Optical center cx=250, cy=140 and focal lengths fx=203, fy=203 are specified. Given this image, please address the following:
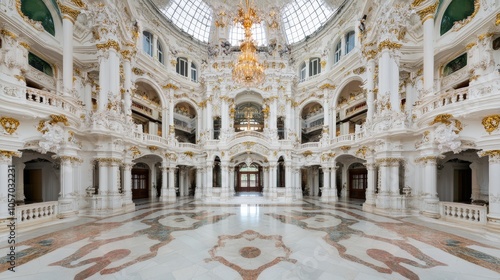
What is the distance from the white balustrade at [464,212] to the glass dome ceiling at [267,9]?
19.5 meters

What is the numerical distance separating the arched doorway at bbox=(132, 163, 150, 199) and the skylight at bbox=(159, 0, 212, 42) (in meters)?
15.6

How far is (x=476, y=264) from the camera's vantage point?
5035mm

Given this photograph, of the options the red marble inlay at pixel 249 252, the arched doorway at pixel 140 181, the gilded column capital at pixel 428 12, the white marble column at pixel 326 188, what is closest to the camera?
the red marble inlay at pixel 249 252

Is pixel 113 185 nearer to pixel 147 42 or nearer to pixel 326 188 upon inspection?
pixel 147 42

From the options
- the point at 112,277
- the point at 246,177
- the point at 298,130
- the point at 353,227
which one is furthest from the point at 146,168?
the point at 353,227

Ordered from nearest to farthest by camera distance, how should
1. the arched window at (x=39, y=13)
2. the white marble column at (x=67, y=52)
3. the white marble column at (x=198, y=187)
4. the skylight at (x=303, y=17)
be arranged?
the arched window at (x=39, y=13)
the white marble column at (x=67, y=52)
the white marble column at (x=198, y=187)
the skylight at (x=303, y=17)

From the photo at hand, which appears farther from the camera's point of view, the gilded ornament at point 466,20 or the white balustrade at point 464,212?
the gilded ornament at point 466,20

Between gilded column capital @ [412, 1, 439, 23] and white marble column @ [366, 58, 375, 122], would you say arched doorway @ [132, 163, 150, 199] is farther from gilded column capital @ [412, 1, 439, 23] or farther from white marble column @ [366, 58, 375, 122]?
gilded column capital @ [412, 1, 439, 23]

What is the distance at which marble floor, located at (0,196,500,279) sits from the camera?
4.68m

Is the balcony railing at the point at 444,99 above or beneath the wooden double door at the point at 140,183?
above

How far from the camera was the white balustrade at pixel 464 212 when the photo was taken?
787 cm

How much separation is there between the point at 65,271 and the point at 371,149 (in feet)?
48.3

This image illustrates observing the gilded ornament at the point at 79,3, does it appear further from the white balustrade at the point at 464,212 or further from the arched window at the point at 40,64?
the white balustrade at the point at 464,212

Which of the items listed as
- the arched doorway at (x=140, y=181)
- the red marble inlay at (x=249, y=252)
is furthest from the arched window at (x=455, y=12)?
the arched doorway at (x=140, y=181)
